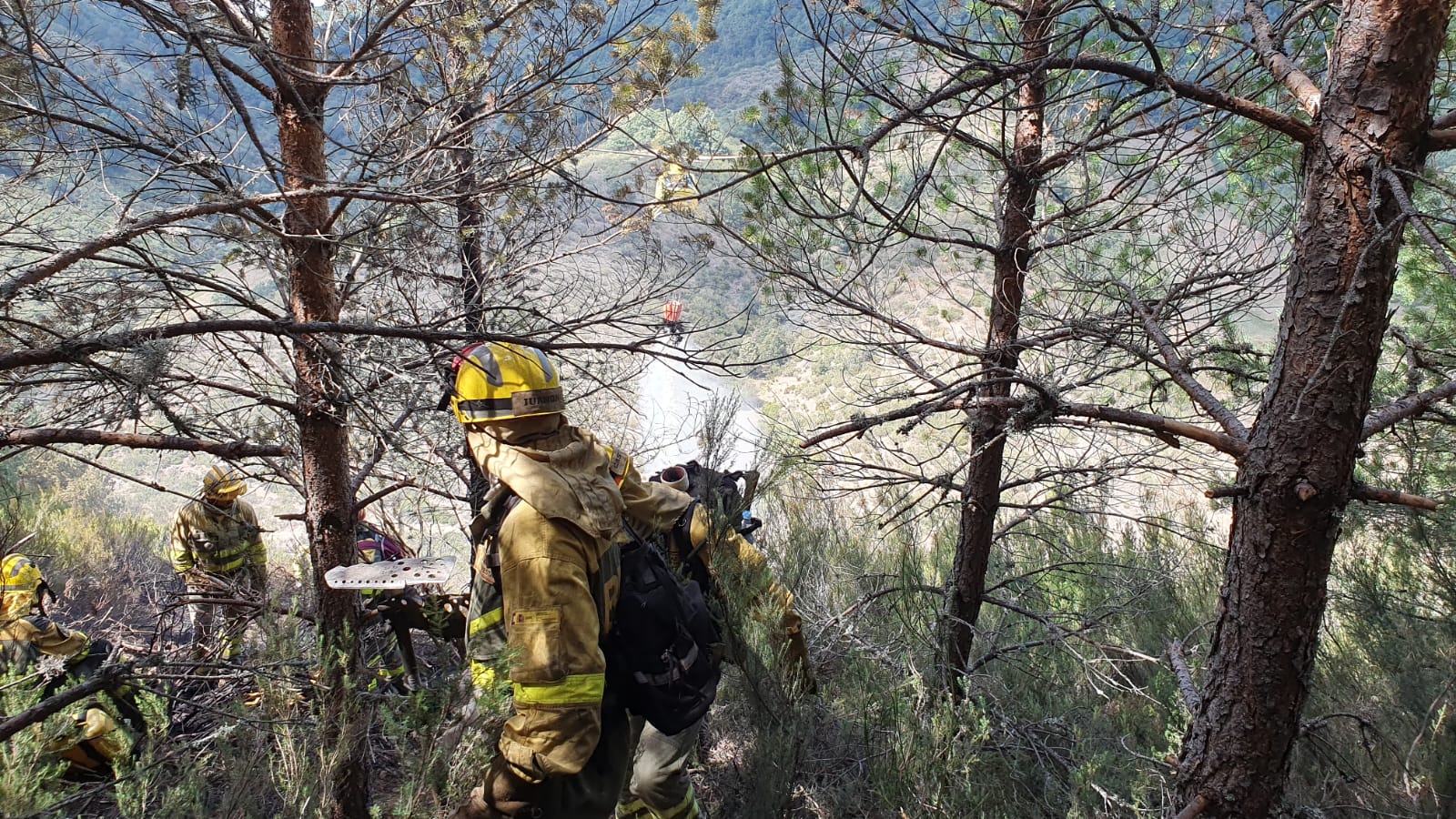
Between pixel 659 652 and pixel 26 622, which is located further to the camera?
pixel 26 622

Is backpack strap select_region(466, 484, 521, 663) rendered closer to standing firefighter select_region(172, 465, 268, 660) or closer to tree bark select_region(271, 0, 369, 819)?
tree bark select_region(271, 0, 369, 819)

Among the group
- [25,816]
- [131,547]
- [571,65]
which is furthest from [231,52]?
[131,547]

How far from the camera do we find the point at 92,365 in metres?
2.04

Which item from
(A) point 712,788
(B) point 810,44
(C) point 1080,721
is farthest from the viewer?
(C) point 1080,721

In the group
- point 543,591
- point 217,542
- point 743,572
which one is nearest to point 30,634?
point 217,542

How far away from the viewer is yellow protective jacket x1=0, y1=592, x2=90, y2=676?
390cm

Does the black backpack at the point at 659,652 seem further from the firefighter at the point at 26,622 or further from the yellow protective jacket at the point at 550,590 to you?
the firefighter at the point at 26,622

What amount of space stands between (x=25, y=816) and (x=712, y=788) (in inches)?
121

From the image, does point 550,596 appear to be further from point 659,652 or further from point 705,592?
point 705,592

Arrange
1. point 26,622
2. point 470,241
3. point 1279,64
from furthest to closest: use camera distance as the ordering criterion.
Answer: point 470,241 → point 26,622 → point 1279,64

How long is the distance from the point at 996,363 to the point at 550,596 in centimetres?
236

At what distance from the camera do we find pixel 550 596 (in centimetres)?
250

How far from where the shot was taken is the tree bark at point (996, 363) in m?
3.74

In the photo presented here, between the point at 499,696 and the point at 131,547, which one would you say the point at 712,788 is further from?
the point at 131,547
